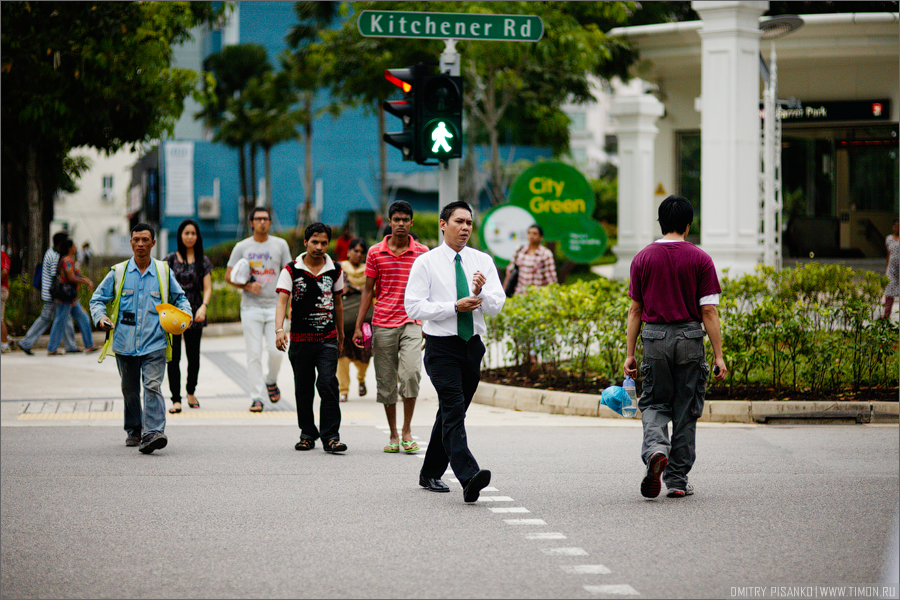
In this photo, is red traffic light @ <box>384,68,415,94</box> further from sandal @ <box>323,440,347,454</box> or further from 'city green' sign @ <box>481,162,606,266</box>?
'city green' sign @ <box>481,162,606,266</box>

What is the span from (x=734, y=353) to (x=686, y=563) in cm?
559

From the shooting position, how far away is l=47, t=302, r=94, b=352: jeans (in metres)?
16.1

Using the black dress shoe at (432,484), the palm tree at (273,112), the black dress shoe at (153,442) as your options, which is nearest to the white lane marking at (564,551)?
the black dress shoe at (432,484)

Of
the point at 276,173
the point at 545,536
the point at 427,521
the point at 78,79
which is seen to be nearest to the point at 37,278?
the point at 78,79

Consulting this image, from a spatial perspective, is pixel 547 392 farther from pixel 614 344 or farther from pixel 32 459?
pixel 32 459

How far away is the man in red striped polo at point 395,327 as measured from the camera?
8359 millimetres

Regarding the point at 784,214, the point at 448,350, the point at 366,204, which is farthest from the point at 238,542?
the point at 366,204

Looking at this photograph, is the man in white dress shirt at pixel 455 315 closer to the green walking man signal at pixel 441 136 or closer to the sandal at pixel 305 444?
the sandal at pixel 305 444

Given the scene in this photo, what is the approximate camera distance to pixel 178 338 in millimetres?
10750

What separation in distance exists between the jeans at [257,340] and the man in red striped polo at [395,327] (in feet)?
7.70

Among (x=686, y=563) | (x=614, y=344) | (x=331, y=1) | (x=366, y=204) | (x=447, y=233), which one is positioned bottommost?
(x=686, y=563)

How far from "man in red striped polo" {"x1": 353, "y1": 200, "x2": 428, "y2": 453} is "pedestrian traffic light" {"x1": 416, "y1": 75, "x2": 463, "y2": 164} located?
1759 millimetres

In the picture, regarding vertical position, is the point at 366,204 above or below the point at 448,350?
above

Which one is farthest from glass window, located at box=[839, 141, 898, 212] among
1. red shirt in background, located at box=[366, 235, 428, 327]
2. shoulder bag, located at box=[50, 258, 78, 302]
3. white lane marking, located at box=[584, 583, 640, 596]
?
white lane marking, located at box=[584, 583, 640, 596]
